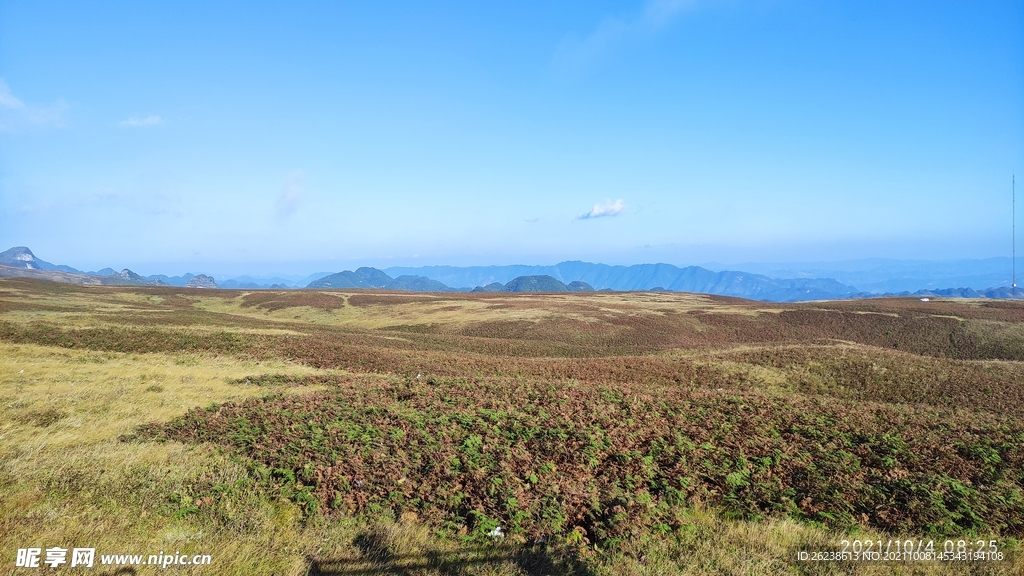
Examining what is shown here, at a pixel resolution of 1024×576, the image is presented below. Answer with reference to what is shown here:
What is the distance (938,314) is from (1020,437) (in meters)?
66.6

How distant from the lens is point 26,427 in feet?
47.7

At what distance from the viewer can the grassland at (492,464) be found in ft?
29.3

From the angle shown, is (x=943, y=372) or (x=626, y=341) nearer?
(x=943, y=372)

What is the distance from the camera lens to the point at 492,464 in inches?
508

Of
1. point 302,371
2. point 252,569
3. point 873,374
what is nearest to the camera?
point 252,569

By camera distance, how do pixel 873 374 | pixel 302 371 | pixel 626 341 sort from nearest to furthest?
pixel 302 371 → pixel 873 374 → pixel 626 341

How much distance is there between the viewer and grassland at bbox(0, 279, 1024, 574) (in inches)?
351

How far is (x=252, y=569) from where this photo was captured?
799 centimetres

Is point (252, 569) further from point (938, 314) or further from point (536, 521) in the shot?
point (938, 314)

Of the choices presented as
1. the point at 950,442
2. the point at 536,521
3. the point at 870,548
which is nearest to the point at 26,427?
the point at 536,521

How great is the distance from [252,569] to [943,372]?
38574mm

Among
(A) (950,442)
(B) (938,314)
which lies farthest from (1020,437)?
(B) (938,314)

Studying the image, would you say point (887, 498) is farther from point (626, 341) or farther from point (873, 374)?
point (626, 341)

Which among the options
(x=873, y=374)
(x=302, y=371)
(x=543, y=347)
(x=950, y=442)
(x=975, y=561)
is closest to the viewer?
(x=975, y=561)
